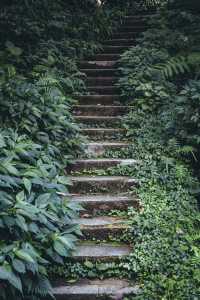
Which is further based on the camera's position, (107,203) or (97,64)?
(97,64)

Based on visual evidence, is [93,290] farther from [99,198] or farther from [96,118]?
[96,118]

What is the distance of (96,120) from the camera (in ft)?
23.8

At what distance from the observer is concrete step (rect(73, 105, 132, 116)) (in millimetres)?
7504

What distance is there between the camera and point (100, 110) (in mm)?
7551

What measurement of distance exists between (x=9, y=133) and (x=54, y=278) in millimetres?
1764

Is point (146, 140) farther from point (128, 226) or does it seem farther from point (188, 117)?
point (128, 226)

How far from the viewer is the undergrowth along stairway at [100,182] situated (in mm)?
4191

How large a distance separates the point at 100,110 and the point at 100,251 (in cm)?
350

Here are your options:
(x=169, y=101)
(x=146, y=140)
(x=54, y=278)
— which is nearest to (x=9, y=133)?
(x=54, y=278)

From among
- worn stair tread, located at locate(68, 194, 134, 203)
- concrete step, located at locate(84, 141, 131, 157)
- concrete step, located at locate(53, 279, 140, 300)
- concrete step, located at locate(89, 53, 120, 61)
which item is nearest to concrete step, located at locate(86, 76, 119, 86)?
concrete step, located at locate(89, 53, 120, 61)

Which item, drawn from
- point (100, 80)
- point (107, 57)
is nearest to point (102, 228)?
point (100, 80)

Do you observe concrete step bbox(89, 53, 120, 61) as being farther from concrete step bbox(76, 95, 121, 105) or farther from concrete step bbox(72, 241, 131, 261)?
concrete step bbox(72, 241, 131, 261)

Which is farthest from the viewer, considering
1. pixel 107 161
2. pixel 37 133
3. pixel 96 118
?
pixel 96 118

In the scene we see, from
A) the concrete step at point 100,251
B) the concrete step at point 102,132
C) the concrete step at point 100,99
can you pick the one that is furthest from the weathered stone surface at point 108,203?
the concrete step at point 100,99
